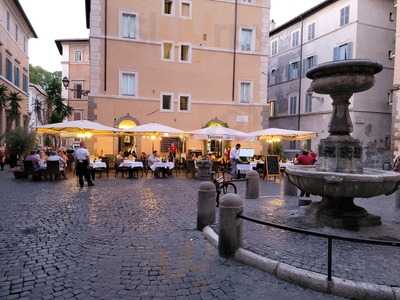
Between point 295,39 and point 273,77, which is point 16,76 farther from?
point 295,39

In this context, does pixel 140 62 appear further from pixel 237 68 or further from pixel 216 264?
pixel 216 264

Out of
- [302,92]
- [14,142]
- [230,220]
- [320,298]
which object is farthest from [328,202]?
[302,92]

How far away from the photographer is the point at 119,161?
17953 mm

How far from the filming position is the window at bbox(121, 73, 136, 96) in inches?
953

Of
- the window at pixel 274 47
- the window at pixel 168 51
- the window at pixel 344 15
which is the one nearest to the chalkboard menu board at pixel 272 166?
the window at pixel 168 51

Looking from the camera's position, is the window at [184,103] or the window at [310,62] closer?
the window at [184,103]

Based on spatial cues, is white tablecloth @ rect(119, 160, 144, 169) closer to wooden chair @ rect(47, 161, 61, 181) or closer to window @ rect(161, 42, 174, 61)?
wooden chair @ rect(47, 161, 61, 181)

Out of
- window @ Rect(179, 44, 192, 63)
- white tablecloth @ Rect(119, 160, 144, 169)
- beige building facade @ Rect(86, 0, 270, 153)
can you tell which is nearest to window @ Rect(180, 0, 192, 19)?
beige building facade @ Rect(86, 0, 270, 153)

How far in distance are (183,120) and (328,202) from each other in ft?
61.7

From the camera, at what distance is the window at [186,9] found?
83.7 feet

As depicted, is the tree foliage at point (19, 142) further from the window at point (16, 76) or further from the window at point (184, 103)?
the window at point (16, 76)

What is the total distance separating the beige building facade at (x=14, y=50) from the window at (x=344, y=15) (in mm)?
26356

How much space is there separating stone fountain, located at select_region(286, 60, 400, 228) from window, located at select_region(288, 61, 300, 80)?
28.4m

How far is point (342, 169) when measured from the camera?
279 inches
